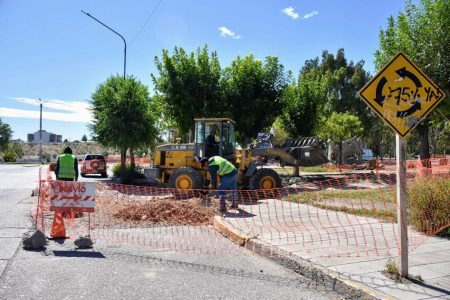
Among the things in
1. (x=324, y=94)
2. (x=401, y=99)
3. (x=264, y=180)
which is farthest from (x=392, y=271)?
(x=324, y=94)

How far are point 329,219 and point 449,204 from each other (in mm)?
2629

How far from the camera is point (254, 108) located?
22703 mm

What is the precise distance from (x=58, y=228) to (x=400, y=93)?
6.35m

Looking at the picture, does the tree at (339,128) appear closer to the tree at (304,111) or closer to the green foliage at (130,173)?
the tree at (304,111)

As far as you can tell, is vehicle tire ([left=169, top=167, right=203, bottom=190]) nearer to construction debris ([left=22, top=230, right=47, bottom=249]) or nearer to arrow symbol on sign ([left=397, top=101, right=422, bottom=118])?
construction debris ([left=22, top=230, right=47, bottom=249])

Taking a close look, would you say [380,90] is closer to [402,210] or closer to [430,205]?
[402,210]

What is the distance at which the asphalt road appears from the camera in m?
4.89

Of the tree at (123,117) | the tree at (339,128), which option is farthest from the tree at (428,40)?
the tree at (339,128)

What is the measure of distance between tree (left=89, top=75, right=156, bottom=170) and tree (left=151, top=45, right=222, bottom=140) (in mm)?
1271

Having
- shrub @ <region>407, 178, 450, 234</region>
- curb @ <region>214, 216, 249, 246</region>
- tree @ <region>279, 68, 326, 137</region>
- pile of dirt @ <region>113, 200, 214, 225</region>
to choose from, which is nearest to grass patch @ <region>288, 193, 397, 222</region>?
shrub @ <region>407, 178, 450, 234</region>

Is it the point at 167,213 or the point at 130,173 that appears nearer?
the point at 167,213

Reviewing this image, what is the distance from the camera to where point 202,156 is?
15.2 m

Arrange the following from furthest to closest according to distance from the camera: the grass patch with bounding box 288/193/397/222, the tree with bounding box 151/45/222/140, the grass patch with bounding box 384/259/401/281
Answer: the tree with bounding box 151/45/222/140 → the grass patch with bounding box 288/193/397/222 → the grass patch with bounding box 384/259/401/281

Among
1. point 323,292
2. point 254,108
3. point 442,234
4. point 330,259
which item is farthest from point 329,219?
point 254,108
